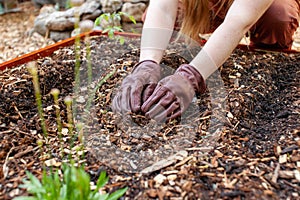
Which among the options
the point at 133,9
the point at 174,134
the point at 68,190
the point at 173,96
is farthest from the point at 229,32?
the point at 133,9

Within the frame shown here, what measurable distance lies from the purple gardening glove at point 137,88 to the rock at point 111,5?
3.46 ft

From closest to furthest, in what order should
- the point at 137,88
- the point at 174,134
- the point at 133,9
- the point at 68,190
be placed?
the point at 68,190 < the point at 174,134 < the point at 137,88 < the point at 133,9

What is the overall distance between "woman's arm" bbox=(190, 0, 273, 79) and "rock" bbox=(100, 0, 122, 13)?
45.9 inches

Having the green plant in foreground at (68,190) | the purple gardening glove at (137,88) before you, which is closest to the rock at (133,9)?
the purple gardening glove at (137,88)

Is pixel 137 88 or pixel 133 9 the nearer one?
pixel 137 88

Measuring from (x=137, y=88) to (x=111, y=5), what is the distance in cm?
123

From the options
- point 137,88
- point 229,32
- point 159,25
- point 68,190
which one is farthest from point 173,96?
point 68,190

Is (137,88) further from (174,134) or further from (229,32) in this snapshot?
(229,32)

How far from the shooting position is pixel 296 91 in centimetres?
135

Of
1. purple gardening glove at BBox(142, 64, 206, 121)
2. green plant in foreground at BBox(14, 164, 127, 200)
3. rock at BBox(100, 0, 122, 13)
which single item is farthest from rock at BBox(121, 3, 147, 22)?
green plant in foreground at BBox(14, 164, 127, 200)

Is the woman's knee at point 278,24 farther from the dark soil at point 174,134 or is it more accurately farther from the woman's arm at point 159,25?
the woman's arm at point 159,25

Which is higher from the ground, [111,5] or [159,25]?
[159,25]

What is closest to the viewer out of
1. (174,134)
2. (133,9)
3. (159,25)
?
(174,134)

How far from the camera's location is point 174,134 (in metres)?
1.11
